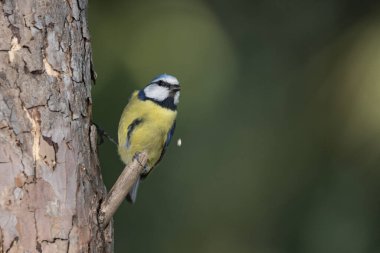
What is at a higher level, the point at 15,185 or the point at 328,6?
the point at 328,6

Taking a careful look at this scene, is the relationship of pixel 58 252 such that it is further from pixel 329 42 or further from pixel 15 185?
pixel 329 42

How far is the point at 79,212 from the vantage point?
7.02 feet

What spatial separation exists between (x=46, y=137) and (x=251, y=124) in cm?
304

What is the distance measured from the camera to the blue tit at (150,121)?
3.21 metres

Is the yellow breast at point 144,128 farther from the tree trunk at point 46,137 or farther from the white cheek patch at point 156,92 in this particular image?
the tree trunk at point 46,137

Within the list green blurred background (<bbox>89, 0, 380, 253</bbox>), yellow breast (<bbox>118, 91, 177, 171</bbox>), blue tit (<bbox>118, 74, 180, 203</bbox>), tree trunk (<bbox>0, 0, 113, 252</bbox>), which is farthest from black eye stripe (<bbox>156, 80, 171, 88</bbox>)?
tree trunk (<bbox>0, 0, 113, 252</bbox>)

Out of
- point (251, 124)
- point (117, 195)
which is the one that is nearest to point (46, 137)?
point (117, 195)

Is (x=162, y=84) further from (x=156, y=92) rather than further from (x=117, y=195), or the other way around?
(x=117, y=195)

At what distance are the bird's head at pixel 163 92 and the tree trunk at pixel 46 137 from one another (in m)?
1.05

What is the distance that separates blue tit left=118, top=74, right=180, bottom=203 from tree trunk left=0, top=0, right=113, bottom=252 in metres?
0.92

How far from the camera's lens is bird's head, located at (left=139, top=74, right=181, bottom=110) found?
3330mm

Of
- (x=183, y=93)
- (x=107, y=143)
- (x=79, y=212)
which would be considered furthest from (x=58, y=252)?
(x=183, y=93)

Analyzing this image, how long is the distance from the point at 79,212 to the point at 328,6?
346 centimetres

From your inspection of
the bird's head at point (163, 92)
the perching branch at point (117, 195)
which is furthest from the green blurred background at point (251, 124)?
the perching branch at point (117, 195)
